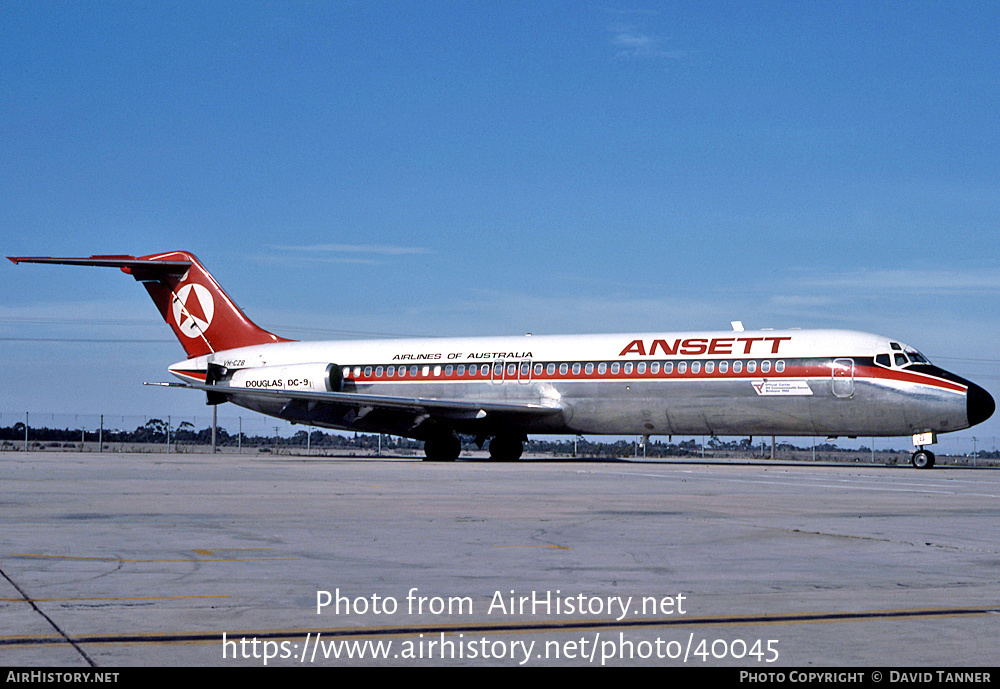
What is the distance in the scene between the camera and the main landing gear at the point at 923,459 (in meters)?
31.4

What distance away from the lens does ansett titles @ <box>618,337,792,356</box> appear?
32344mm

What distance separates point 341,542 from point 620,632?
184 inches

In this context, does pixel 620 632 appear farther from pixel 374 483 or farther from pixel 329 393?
pixel 329 393

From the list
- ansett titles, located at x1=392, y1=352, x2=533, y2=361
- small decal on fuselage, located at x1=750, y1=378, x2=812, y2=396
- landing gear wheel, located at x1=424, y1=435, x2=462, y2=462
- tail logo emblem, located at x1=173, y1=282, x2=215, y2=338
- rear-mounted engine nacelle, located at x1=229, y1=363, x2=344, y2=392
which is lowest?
landing gear wheel, located at x1=424, y1=435, x2=462, y2=462

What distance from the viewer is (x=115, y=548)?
379 inches

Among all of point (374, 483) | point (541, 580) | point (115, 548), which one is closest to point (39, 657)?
point (541, 580)

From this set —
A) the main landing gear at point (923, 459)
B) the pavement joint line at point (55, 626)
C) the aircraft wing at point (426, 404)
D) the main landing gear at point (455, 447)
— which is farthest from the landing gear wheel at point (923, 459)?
the pavement joint line at point (55, 626)

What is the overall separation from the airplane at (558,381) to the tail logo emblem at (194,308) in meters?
0.05

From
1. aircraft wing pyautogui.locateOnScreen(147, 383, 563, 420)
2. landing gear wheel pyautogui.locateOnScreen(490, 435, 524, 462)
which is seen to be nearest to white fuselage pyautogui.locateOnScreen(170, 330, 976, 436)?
aircraft wing pyautogui.locateOnScreen(147, 383, 563, 420)

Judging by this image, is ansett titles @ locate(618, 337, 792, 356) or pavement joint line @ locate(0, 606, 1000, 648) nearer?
pavement joint line @ locate(0, 606, 1000, 648)

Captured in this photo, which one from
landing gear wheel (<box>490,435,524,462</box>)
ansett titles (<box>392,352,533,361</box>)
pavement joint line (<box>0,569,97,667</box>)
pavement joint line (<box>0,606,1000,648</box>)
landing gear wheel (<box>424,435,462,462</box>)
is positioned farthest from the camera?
landing gear wheel (<box>490,435,524,462</box>)

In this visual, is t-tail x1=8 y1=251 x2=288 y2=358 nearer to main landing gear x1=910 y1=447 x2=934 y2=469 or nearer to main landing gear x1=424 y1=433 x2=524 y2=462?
main landing gear x1=424 y1=433 x2=524 y2=462

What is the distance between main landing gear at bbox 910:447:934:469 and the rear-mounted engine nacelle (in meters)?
18.7

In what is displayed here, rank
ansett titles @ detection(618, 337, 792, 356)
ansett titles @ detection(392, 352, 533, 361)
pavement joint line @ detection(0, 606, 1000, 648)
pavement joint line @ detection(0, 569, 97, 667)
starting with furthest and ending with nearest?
ansett titles @ detection(392, 352, 533, 361), ansett titles @ detection(618, 337, 792, 356), pavement joint line @ detection(0, 606, 1000, 648), pavement joint line @ detection(0, 569, 97, 667)
